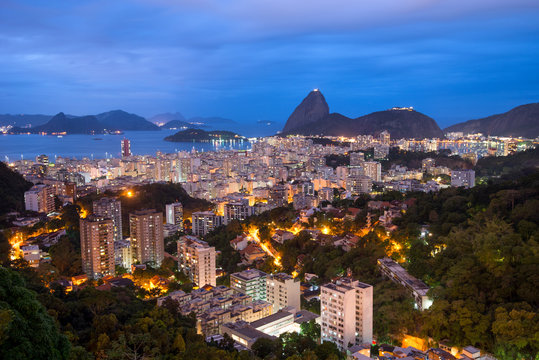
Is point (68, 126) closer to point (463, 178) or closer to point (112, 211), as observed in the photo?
point (112, 211)

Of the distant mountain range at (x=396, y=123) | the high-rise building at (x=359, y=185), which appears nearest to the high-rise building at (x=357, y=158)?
the high-rise building at (x=359, y=185)

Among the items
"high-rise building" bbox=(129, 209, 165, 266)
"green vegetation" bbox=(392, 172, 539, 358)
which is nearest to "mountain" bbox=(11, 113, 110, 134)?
"high-rise building" bbox=(129, 209, 165, 266)

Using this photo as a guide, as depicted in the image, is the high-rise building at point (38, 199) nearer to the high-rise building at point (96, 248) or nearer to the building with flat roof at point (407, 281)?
the high-rise building at point (96, 248)

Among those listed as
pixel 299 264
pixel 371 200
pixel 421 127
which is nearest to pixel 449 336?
pixel 299 264

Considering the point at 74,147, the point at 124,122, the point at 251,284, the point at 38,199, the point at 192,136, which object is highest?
the point at 124,122

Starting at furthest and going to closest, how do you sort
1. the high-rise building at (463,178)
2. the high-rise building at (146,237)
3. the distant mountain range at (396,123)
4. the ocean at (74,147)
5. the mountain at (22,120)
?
the mountain at (22,120) < the ocean at (74,147) < the distant mountain range at (396,123) < the high-rise building at (463,178) < the high-rise building at (146,237)

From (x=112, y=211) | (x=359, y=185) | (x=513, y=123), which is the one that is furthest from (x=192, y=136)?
(x=112, y=211)
